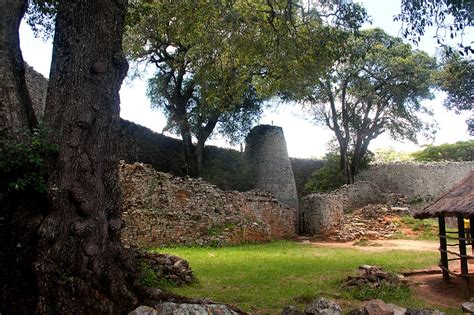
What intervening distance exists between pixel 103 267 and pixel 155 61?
1877cm

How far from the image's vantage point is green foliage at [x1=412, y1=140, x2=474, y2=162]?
1220 inches

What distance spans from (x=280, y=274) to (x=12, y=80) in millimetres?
6863

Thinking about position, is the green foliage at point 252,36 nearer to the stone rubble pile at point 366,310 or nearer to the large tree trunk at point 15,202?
the large tree trunk at point 15,202

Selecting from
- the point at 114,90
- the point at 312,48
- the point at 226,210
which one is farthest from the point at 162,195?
the point at 114,90

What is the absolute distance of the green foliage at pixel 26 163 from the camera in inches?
186

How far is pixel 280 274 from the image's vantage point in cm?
965

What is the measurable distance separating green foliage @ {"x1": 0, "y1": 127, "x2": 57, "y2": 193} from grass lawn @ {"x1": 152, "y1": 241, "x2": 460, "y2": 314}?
3.51 meters

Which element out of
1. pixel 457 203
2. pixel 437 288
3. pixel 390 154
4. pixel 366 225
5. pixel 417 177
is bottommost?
pixel 437 288

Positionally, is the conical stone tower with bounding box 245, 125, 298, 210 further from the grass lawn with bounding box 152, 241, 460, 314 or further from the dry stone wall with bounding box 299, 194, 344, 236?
the grass lawn with bounding box 152, 241, 460, 314

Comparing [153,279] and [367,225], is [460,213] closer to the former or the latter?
[153,279]

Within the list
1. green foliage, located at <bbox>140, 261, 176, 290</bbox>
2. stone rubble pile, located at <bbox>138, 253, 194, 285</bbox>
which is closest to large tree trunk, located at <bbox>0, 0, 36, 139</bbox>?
green foliage, located at <bbox>140, 261, 176, 290</bbox>

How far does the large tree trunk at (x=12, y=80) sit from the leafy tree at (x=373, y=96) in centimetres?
1997

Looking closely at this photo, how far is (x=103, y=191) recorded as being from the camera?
521 cm

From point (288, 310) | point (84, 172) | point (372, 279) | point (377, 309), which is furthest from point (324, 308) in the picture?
point (372, 279)
